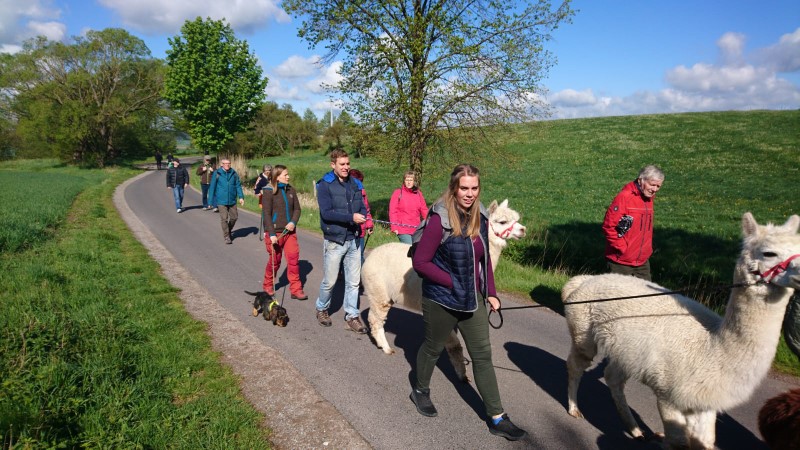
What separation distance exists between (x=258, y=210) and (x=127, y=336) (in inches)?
555

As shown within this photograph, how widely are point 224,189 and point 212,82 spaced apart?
21.1 m

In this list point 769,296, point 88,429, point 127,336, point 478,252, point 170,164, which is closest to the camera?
point 769,296

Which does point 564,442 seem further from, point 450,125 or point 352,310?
point 450,125

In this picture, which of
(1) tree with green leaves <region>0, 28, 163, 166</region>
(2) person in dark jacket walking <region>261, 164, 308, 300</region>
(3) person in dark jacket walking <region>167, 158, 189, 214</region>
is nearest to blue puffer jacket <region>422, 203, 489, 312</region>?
(2) person in dark jacket walking <region>261, 164, 308, 300</region>

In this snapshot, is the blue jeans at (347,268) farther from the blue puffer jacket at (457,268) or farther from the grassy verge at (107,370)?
the blue puffer jacket at (457,268)

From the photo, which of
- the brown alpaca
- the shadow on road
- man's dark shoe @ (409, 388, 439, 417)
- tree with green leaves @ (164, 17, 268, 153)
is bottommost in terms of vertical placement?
the shadow on road

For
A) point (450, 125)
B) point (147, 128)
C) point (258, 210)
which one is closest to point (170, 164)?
point (258, 210)

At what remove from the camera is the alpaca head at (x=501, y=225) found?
470 cm

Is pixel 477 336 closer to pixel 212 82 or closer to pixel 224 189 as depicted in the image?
pixel 224 189

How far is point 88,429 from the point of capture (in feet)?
10.7

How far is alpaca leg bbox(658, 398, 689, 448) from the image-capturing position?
3.09 m

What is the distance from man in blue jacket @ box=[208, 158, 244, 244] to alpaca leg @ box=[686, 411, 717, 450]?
1131cm

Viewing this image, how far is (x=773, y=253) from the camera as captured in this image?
2729 mm

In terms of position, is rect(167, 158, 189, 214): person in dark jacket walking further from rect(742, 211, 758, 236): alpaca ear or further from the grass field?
rect(742, 211, 758, 236): alpaca ear
